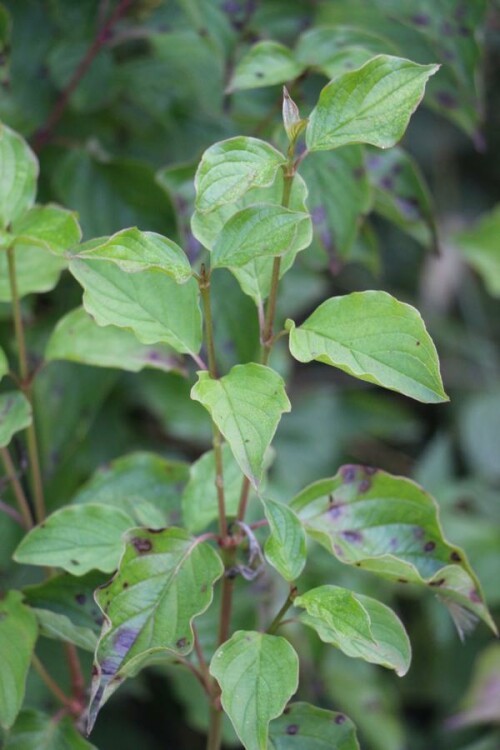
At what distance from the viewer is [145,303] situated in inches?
30.1

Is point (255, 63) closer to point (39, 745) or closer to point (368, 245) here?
point (368, 245)

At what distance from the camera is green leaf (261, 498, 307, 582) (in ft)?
2.38

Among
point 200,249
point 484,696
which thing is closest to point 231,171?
point 200,249

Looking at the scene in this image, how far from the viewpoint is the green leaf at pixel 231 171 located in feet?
2.12

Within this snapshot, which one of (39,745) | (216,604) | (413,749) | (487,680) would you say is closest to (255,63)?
(216,604)

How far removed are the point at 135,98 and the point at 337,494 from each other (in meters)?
0.75

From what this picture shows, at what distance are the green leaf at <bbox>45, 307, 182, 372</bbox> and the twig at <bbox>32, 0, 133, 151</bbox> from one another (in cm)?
43

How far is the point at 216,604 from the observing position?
1.07 m

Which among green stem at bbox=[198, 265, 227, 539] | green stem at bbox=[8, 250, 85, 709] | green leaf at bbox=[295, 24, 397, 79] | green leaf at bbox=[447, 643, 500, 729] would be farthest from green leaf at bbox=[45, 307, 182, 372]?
green leaf at bbox=[447, 643, 500, 729]

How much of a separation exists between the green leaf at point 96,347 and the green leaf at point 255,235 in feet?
0.76

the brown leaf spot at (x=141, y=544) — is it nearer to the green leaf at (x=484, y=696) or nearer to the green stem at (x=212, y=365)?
the green stem at (x=212, y=365)

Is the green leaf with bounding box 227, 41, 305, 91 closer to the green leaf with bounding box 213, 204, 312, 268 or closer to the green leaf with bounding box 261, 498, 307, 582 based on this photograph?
the green leaf with bounding box 213, 204, 312, 268

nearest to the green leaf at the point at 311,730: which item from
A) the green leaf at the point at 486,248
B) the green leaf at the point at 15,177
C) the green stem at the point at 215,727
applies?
the green stem at the point at 215,727

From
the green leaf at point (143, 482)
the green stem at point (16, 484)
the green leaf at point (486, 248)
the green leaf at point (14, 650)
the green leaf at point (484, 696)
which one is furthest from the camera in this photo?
the green leaf at point (486, 248)
